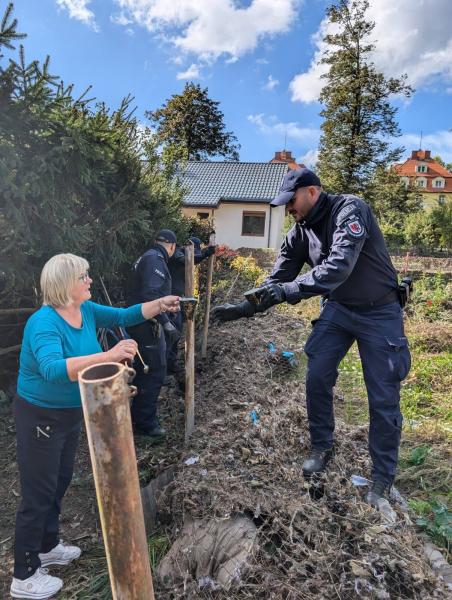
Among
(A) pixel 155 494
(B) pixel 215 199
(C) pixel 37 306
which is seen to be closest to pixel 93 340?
(A) pixel 155 494

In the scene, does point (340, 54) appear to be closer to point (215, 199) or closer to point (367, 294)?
point (215, 199)

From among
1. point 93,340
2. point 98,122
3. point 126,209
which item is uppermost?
point 98,122

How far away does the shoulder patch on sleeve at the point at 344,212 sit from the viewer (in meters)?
2.54

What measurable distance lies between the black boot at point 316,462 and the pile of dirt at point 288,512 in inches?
2.4

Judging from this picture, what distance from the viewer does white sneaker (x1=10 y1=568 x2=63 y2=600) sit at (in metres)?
2.09

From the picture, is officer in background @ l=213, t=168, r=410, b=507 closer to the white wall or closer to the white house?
the white house

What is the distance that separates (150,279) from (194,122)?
105 ft

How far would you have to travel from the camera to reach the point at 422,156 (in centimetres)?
6038

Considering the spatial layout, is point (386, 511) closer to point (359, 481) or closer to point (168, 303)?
point (359, 481)

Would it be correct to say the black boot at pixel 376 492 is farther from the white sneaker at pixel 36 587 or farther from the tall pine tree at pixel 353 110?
the tall pine tree at pixel 353 110

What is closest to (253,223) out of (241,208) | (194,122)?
(241,208)

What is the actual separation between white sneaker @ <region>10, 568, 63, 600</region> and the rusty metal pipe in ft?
3.84

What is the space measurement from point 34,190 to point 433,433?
152 inches

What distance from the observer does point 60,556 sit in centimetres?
236
